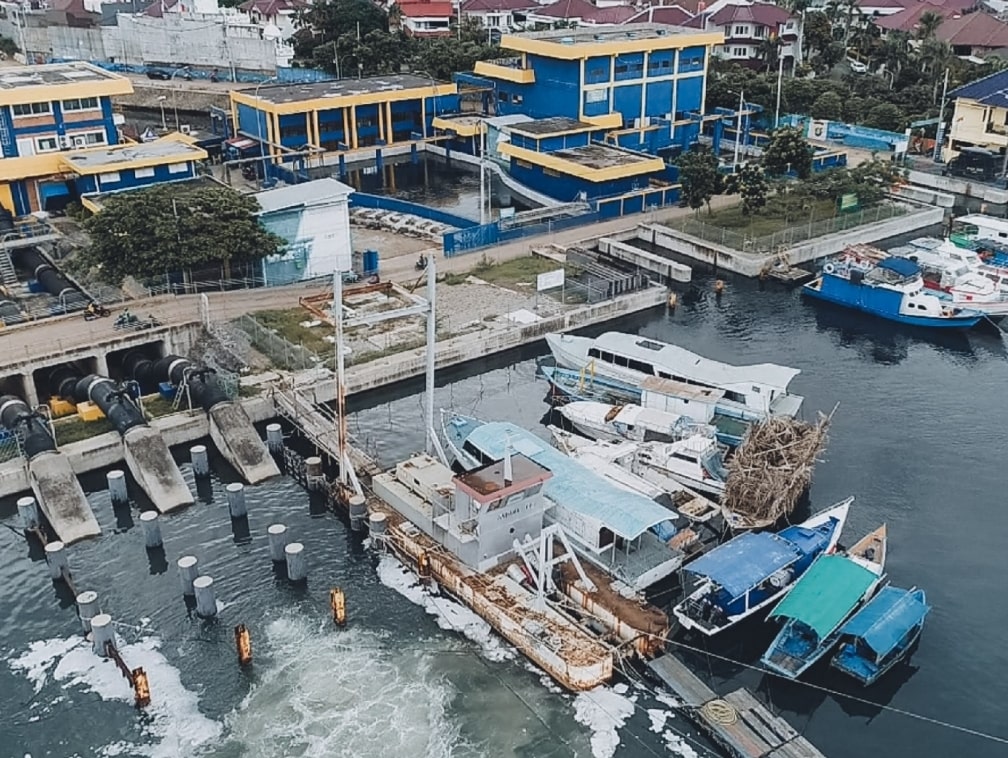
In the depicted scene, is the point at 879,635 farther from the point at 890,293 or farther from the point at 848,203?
the point at 848,203

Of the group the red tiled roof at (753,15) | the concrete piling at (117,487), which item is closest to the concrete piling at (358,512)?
the concrete piling at (117,487)

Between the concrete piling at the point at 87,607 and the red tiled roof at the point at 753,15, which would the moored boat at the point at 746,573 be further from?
the red tiled roof at the point at 753,15

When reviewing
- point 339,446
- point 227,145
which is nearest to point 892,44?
point 227,145

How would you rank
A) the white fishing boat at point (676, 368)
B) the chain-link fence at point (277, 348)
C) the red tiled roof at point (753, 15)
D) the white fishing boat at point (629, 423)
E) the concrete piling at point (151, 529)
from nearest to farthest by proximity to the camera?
the concrete piling at point (151, 529) → the white fishing boat at point (629, 423) → the white fishing boat at point (676, 368) → the chain-link fence at point (277, 348) → the red tiled roof at point (753, 15)

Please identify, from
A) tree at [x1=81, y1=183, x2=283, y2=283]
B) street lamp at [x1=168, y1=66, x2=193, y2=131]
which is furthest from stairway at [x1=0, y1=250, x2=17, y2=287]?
street lamp at [x1=168, y1=66, x2=193, y2=131]

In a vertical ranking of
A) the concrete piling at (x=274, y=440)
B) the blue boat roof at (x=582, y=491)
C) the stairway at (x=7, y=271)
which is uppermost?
the stairway at (x=7, y=271)

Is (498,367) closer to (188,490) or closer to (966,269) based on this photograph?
(188,490)
